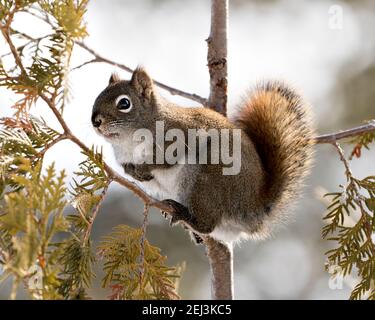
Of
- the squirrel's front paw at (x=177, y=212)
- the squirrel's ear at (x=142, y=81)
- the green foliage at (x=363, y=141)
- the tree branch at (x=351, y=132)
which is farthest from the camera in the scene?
the squirrel's ear at (x=142, y=81)

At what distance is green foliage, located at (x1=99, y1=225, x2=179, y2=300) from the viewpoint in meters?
1.44

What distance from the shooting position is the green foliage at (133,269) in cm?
144

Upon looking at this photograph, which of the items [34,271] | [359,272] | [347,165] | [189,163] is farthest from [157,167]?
[34,271]

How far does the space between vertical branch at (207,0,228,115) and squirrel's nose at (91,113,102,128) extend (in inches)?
14.6

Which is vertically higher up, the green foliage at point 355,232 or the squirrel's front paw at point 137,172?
the squirrel's front paw at point 137,172

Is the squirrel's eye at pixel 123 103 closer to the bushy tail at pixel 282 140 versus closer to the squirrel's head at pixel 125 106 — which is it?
the squirrel's head at pixel 125 106

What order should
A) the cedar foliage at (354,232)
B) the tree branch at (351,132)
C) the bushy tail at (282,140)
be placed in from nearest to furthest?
the cedar foliage at (354,232) < the tree branch at (351,132) < the bushy tail at (282,140)

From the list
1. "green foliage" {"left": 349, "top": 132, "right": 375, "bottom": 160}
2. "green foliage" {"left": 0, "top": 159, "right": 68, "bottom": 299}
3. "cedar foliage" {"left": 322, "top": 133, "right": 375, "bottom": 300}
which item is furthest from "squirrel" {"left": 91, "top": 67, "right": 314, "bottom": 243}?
"green foliage" {"left": 0, "top": 159, "right": 68, "bottom": 299}

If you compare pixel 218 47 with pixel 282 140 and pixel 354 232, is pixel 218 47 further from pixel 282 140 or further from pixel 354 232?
pixel 354 232

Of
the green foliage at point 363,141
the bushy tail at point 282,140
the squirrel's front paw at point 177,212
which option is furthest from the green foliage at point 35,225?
the bushy tail at point 282,140

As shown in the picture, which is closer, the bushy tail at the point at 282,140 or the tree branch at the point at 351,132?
the tree branch at the point at 351,132

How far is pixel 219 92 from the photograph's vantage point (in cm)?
212
